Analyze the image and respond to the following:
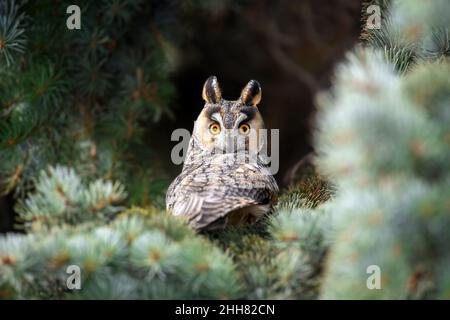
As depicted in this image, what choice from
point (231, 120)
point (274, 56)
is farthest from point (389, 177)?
point (274, 56)

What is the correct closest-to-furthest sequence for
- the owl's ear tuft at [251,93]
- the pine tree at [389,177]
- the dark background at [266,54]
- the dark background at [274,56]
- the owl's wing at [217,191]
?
the pine tree at [389,177], the owl's wing at [217,191], the owl's ear tuft at [251,93], the dark background at [266,54], the dark background at [274,56]

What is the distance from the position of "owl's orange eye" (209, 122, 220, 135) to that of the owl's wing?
181mm

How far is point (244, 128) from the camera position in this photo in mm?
2387

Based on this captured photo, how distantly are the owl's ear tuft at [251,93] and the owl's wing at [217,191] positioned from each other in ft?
0.90

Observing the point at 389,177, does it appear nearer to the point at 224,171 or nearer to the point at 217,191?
the point at 217,191

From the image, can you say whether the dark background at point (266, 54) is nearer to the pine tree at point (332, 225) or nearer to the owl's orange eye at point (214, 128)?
the owl's orange eye at point (214, 128)

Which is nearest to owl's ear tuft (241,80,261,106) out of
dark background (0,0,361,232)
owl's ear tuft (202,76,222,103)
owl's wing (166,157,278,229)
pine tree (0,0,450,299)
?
owl's ear tuft (202,76,222,103)

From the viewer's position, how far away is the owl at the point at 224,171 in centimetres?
163

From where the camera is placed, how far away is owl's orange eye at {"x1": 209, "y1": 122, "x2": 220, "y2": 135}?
7.88ft

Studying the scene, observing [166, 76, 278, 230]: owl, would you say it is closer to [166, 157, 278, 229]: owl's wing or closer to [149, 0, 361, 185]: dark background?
[166, 157, 278, 229]: owl's wing

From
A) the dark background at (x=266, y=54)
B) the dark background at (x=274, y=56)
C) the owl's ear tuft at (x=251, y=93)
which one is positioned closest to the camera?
the owl's ear tuft at (x=251, y=93)

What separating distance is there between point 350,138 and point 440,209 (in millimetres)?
178

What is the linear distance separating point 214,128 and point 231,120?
112 millimetres

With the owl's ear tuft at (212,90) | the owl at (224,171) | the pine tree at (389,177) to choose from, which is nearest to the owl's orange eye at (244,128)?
the owl at (224,171)
